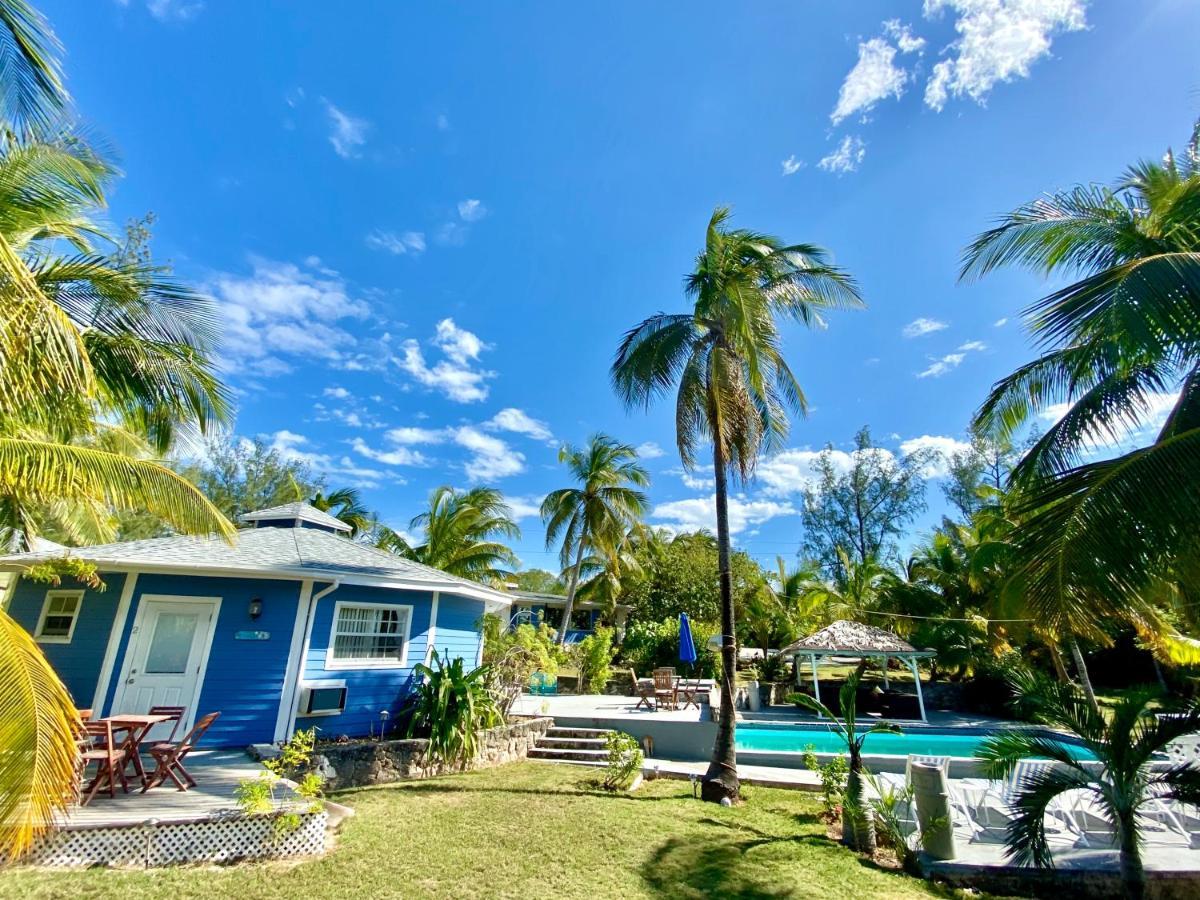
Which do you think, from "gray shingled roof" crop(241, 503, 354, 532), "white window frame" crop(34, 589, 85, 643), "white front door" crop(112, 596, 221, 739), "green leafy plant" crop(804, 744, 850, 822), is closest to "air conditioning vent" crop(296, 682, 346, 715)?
"white front door" crop(112, 596, 221, 739)

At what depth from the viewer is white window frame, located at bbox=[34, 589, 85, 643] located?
8.73 metres

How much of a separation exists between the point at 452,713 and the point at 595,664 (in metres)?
9.67

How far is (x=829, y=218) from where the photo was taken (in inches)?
436

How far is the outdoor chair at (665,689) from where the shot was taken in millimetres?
14227

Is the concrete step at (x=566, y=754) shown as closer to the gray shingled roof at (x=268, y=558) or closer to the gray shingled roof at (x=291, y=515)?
the gray shingled roof at (x=268, y=558)

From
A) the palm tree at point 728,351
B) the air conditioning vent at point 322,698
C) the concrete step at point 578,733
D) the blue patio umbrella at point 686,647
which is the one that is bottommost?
the concrete step at point 578,733

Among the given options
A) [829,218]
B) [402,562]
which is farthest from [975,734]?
[402,562]

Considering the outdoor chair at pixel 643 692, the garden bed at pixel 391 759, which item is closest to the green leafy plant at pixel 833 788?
the garden bed at pixel 391 759

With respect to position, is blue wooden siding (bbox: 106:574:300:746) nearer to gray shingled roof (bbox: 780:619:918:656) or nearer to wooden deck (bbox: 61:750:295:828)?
wooden deck (bbox: 61:750:295:828)

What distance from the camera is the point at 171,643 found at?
348 inches

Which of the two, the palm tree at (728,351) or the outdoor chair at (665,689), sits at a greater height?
the palm tree at (728,351)

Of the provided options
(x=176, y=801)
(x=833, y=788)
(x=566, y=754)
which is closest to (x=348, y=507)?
(x=566, y=754)

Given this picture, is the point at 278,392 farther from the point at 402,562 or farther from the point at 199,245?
the point at 402,562

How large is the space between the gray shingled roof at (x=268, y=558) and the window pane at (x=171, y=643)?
1066 millimetres
